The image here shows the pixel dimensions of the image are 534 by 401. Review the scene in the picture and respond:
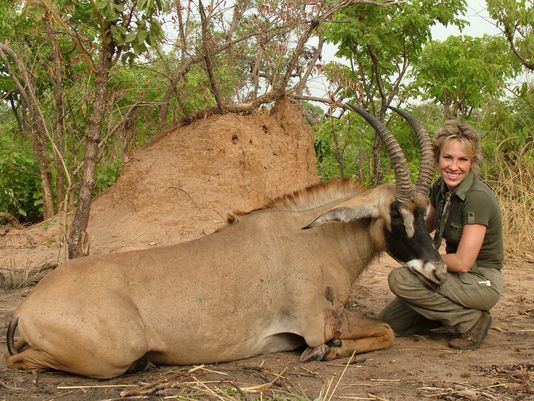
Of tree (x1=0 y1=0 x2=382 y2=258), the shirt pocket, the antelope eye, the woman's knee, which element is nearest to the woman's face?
the shirt pocket

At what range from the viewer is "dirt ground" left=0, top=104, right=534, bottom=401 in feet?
15.7

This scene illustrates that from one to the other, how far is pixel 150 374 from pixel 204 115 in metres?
5.42

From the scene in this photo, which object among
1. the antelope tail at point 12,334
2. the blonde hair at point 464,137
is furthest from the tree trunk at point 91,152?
the blonde hair at point 464,137

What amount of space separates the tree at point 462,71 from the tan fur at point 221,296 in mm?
6514

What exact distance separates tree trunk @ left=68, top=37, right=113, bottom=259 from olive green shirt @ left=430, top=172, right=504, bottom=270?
12.5ft

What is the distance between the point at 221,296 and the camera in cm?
547

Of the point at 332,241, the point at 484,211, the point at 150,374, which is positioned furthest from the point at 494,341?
the point at 150,374

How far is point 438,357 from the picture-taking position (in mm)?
5742

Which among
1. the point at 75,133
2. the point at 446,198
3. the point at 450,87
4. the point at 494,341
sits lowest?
the point at 494,341

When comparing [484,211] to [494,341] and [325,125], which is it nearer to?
[494,341]

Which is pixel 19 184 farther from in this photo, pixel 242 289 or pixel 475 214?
pixel 475 214

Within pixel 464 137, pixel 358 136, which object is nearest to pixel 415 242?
pixel 464 137

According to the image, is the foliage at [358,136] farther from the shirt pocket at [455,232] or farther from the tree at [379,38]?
the shirt pocket at [455,232]

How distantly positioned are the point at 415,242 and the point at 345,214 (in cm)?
62
